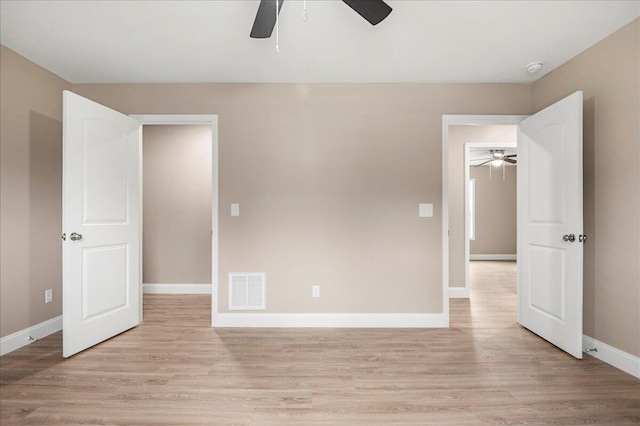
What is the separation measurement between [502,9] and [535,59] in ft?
3.06

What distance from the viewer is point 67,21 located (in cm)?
226

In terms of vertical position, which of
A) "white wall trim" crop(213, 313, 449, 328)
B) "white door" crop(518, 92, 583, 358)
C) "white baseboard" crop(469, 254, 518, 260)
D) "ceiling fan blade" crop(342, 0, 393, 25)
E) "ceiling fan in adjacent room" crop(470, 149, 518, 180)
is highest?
"ceiling fan in adjacent room" crop(470, 149, 518, 180)

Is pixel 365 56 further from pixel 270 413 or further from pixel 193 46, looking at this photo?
pixel 270 413

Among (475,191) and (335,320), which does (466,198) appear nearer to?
(335,320)

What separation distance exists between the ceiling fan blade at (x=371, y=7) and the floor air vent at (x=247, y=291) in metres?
2.40

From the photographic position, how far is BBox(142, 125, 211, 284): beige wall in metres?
4.60

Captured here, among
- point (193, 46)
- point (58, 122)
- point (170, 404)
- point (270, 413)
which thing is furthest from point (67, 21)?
point (270, 413)

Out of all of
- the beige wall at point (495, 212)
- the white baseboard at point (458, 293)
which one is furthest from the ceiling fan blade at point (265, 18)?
the beige wall at point (495, 212)

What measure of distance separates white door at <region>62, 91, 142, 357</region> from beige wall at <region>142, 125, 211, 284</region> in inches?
53.0

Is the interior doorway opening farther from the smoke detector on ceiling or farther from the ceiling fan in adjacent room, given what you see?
the smoke detector on ceiling

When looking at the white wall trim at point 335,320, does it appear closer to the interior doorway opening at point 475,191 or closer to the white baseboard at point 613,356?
the interior doorway opening at point 475,191

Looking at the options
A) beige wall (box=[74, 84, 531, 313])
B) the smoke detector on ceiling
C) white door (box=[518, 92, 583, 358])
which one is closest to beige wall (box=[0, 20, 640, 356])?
beige wall (box=[74, 84, 531, 313])

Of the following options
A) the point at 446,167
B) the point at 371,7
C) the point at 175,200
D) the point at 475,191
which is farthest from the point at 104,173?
the point at 475,191

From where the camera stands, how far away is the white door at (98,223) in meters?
2.53
